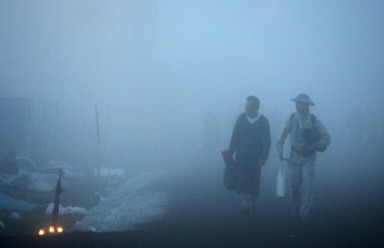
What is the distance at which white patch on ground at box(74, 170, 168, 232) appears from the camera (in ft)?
47.2

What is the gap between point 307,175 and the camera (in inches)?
338

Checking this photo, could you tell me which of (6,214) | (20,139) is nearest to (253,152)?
(6,214)

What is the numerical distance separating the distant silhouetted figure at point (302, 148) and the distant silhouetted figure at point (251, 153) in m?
0.45

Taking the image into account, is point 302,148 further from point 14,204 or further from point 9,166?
point 9,166

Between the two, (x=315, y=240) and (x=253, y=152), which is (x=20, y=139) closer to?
(x=253, y=152)

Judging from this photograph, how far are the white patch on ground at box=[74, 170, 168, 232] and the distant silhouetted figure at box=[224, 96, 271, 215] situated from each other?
13.8 ft

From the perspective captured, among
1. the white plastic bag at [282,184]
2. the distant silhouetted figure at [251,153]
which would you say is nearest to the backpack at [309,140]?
the white plastic bag at [282,184]

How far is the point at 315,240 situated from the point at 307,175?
7.22ft

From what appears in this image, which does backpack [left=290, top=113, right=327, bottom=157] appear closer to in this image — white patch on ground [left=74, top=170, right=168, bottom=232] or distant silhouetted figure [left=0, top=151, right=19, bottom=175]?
white patch on ground [left=74, top=170, right=168, bottom=232]

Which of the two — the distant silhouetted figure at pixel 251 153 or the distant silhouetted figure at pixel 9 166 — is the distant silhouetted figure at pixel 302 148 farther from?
the distant silhouetted figure at pixel 9 166

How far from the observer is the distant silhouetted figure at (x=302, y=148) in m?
8.58

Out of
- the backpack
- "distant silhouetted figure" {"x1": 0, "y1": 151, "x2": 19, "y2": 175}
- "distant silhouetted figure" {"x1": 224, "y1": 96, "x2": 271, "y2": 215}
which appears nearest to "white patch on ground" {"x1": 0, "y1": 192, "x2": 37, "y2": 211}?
"distant silhouetted figure" {"x1": 0, "y1": 151, "x2": 19, "y2": 175}

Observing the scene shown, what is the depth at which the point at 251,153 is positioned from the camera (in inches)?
367

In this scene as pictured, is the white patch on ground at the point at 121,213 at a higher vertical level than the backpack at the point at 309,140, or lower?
lower
